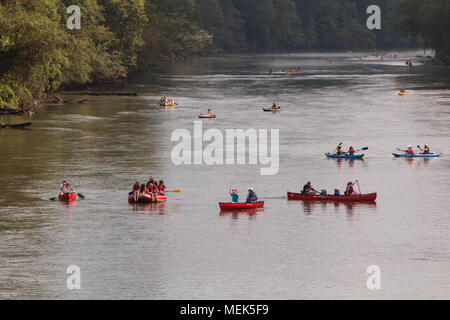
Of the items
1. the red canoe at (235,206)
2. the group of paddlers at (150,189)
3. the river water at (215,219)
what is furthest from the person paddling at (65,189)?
the red canoe at (235,206)

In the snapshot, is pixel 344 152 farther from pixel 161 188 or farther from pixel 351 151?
pixel 161 188

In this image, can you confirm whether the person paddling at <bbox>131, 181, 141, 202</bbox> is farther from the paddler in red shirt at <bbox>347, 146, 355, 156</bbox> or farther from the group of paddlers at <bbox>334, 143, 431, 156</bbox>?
the paddler in red shirt at <bbox>347, 146, 355, 156</bbox>

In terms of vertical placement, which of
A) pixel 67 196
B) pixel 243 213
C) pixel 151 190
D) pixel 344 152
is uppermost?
pixel 344 152

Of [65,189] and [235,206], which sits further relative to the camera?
[65,189]

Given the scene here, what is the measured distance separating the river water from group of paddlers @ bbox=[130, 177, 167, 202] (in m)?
1.06

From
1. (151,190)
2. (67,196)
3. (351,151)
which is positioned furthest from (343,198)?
(351,151)

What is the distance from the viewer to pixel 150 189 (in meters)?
61.0

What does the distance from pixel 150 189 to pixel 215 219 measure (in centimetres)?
661

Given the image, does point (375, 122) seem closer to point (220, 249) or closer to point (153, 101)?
point (153, 101)

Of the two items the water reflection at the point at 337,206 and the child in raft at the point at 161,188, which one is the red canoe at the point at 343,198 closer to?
the water reflection at the point at 337,206

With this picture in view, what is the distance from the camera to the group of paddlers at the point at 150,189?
60.0 meters
